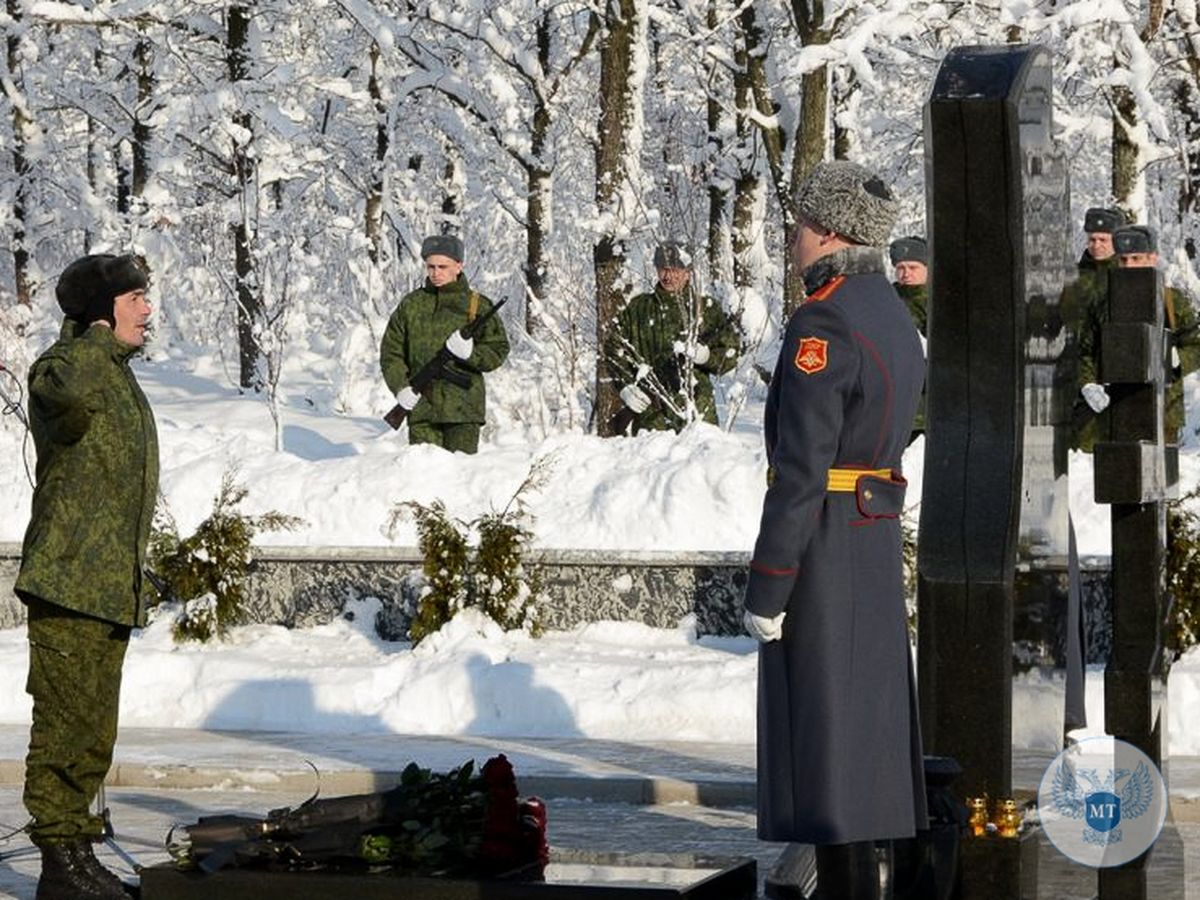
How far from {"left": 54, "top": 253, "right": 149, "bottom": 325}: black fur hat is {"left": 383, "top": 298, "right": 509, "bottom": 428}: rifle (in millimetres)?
7658

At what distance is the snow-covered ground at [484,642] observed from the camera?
38.5 feet

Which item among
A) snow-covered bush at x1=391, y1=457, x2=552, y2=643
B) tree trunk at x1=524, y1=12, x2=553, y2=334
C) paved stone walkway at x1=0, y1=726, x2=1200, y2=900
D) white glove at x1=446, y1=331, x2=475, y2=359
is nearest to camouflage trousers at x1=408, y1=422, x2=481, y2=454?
white glove at x1=446, y1=331, x2=475, y2=359

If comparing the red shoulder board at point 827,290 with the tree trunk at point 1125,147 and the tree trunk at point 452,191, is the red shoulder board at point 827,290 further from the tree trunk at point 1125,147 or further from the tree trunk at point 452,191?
the tree trunk at point 452,191

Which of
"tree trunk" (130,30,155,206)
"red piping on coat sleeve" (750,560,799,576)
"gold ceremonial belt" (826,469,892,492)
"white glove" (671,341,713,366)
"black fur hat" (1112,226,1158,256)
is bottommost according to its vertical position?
"red piping on coat sleeve" (750,560,799,576)

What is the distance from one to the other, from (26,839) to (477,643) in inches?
154

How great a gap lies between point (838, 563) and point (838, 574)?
0.03m

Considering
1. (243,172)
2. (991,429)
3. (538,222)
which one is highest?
(243,172)

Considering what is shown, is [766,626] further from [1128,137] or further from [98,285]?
[1128,137]

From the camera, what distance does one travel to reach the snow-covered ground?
1175 centimetres

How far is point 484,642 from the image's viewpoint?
13.0 metres

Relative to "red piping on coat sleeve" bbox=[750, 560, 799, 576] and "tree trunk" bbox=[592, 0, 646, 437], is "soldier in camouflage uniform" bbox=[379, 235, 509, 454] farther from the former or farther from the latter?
"red piping on coat sleeve" bbox=[750, 560, 799, 576]

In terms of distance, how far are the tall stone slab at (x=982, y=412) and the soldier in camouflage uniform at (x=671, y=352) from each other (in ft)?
33.1

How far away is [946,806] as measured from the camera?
684cm

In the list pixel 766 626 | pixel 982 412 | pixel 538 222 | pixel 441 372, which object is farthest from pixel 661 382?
pixel 538 222
